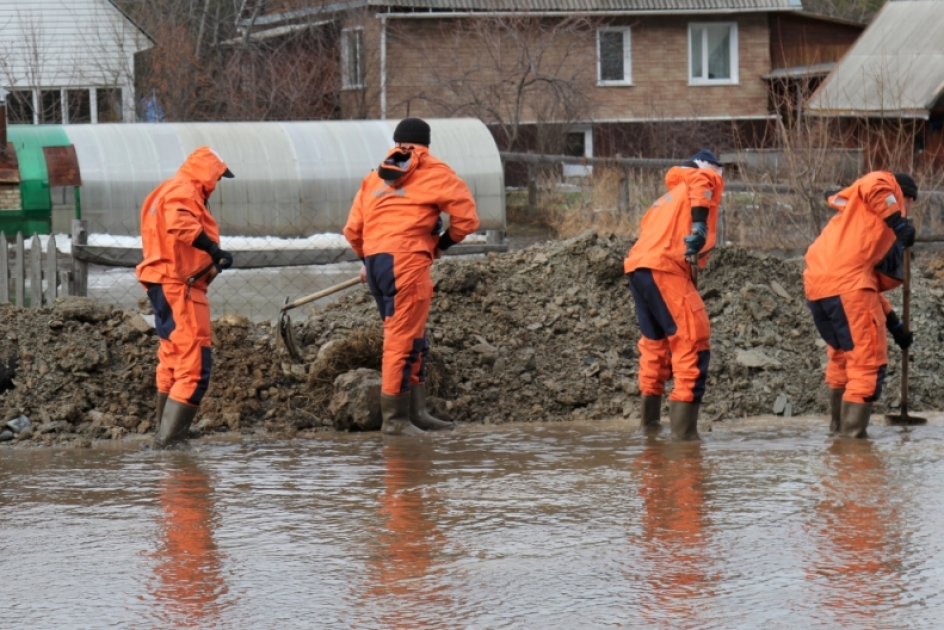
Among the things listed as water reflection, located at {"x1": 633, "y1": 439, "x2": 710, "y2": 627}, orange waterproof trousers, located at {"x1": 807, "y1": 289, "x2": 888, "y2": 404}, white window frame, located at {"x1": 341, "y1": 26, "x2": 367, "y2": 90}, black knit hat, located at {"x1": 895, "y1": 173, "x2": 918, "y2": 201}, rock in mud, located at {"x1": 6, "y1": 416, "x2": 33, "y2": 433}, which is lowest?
water reflection, located at {"x1": 633, "y1": 439, "x2": 710, "y2": 627}

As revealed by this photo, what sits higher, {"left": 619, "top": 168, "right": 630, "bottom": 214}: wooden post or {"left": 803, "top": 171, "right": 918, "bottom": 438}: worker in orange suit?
{"left": 619, "top": 168, "right": 630, "bottom": 214}: wooden post

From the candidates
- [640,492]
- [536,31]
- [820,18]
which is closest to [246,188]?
[640,492]

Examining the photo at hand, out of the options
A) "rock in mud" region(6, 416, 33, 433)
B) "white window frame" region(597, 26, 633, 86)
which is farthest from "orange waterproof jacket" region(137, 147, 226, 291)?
"white window frame" region(597, 26, 633, 86)

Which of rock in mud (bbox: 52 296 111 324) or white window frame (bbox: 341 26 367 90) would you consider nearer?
rock in mud (bbox: 52 296 111 324)

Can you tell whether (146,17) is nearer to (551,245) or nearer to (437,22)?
(437,22)

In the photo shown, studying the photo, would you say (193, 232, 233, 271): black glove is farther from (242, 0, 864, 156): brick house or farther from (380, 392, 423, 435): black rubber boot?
(242, 0, 864, 156): brick house

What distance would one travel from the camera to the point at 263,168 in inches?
593

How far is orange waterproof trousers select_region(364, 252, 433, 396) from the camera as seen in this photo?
8.26 metres

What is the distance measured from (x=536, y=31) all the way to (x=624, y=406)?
22331 millimetres

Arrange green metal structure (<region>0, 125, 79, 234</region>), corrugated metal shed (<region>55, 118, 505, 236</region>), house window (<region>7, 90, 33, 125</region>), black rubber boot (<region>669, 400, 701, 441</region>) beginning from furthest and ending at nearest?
house window (<region>7, 90, 33, 125</region>) → corrugated metal shed (<region>55, 118, 505, 236</region>) → green metal structure (<region>0, 125, 79, 234</region>) → black rubber boot (<region>669, 400, 701, 441</region>)

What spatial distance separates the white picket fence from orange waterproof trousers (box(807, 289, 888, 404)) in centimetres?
594

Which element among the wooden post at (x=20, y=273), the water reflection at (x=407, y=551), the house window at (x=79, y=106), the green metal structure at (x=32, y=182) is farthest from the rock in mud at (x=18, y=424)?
the house window at (x=79, y=106)

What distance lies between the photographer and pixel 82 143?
14.8m

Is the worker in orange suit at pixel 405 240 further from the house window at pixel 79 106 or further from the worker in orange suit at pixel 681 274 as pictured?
the house window at pixel 79 106
